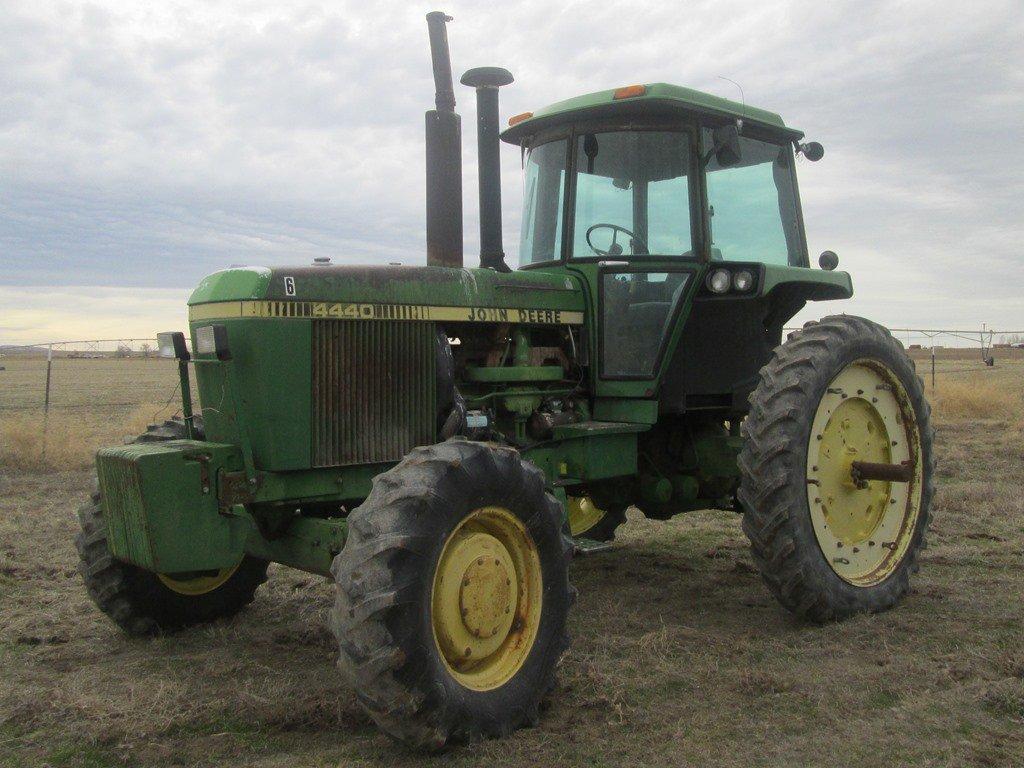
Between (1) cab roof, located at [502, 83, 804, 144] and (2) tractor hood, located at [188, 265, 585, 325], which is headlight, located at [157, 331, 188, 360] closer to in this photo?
(2) tractor hood, located at [188, 265, 585, 325]

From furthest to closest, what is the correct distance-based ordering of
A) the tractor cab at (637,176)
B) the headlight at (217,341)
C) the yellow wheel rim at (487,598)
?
the tractor cab at (637,176)
the headlight at (217,341)
the yellow wheel rim at (487,598)

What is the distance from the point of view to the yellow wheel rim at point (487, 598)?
3.57m

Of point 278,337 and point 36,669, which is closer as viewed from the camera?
point 278,337

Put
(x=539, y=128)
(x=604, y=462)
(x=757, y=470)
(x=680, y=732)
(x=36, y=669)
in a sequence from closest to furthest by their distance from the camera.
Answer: (x=680, y=732) → (x=36, y=669) → (x=757, y=470) → (x=604, y=462) → (x=539, y=128)

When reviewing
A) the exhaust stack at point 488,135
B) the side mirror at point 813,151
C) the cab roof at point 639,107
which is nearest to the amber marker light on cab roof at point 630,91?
the cab roof at point 639,107

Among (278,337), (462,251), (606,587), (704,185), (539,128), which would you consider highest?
(539,128)

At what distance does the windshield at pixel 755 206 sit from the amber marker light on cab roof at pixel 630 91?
53 centimetres

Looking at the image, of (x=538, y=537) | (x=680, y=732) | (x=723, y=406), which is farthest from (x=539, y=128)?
(x=680, y=732)

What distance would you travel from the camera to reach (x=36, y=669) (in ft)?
14.1

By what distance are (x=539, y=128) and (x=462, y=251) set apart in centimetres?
117

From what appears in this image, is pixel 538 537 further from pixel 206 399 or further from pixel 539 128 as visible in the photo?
pixel 539 128

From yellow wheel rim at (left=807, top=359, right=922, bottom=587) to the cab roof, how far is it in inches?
64.0

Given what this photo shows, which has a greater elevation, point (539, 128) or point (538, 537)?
point (539, 128)

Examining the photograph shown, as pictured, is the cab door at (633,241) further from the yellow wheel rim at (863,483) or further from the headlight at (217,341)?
the headlight at (217,341)
